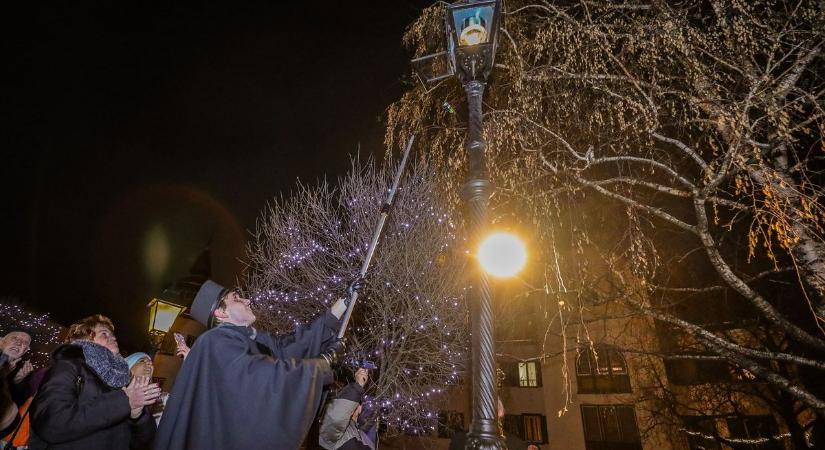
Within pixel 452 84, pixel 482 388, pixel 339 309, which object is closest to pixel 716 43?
pixel 452 84

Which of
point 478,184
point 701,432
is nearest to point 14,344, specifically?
point 478,184

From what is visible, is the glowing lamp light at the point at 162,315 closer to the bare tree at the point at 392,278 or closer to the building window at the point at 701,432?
the bare tree at the point at 392,278

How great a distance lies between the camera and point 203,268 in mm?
36906

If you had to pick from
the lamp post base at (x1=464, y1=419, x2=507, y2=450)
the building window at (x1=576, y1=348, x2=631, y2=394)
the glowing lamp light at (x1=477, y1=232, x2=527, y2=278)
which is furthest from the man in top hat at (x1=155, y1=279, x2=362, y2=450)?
the building window at (x1=576, y1=348, x2=631, y2=394)

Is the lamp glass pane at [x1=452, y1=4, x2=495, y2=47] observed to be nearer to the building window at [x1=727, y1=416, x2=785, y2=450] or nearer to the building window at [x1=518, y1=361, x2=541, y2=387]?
the building window at [x1=727, y1=416, x2=785, y2=450]

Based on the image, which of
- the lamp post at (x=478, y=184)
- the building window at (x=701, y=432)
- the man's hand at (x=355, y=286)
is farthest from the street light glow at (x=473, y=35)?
the building window at (x=701, y=432)

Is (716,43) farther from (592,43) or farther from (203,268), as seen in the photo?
(203,268)

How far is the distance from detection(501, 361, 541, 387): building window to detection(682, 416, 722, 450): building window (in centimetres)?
822

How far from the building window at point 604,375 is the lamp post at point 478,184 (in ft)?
72.7

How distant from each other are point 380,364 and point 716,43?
13.4m

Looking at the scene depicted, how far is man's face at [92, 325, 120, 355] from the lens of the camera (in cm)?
366

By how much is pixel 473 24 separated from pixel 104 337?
5097 millimetres

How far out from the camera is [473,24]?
14.8ft

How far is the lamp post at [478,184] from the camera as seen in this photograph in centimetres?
331
